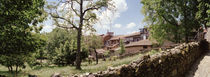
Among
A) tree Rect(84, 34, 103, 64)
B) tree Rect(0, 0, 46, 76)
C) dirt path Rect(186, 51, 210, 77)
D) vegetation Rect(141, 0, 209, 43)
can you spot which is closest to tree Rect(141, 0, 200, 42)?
vegetation Rect(141, 0, 209, 43)

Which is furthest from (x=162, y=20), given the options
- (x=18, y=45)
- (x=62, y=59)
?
(x=18, y=45)

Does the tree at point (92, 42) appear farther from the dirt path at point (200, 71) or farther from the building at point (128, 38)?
the building at point (128, 38)

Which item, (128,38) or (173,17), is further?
(128,38)

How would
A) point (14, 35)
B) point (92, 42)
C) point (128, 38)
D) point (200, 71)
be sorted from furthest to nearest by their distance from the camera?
point (128, 38), point (92, 42), point (14, 35), point (200, 71)

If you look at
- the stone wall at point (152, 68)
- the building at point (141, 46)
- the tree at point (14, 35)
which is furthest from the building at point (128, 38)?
the tree at point (14, 35)

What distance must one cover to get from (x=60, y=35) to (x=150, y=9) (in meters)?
36.2

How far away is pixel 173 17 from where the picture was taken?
21.2 metres

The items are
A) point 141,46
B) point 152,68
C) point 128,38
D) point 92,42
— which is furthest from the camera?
point 128,38

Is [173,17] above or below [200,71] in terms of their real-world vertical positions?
above

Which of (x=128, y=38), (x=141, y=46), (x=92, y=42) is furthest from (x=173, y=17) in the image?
(x=128, y=38)

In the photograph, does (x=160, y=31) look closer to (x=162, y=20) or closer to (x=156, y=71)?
(x=162, y=20)

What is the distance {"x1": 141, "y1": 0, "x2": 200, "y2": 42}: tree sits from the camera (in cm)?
1967

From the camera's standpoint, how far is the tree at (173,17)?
19.7 metres

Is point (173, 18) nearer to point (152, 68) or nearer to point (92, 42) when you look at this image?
point (92, 42)
